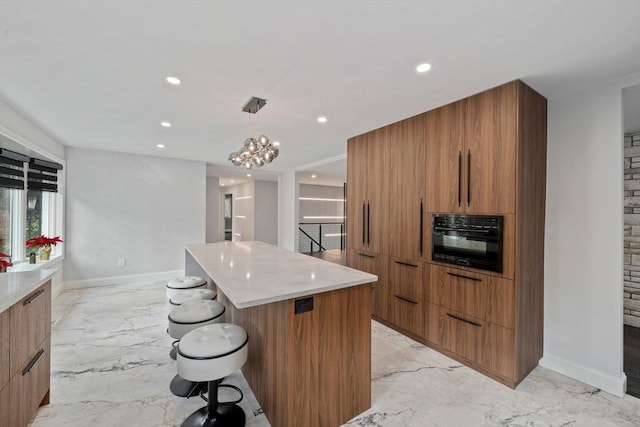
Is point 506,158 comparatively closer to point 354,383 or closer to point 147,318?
point 354,383

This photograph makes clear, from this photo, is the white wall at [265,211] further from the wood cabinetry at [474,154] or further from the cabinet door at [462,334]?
the cabinet door at [462,334]

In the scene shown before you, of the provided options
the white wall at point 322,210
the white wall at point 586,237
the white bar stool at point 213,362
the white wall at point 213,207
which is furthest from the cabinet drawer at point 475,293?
the white wall at point 213,207

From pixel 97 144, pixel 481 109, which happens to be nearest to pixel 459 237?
pixel 481 109

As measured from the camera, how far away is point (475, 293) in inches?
96.3

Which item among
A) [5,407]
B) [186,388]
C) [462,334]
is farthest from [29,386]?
[462,334]

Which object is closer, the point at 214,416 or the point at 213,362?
the point at 213,362

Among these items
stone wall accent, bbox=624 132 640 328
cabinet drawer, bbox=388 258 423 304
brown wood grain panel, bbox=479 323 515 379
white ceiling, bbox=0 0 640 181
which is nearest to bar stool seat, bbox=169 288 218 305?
white ceiling, bbox=0 0 640 181

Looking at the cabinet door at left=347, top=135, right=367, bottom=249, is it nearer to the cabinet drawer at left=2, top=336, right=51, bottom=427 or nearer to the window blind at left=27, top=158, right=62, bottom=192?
the cabinet drawer at left=2, top=336, right=51, bottom=427

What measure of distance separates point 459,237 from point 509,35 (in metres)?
1.56

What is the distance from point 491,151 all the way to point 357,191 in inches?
69.0

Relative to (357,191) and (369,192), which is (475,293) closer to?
(369,192)

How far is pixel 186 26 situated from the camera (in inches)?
63.2

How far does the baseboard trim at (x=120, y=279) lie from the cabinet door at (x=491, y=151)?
17.8 feet

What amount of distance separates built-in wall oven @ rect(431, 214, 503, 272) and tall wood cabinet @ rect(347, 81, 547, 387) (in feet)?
0.18
